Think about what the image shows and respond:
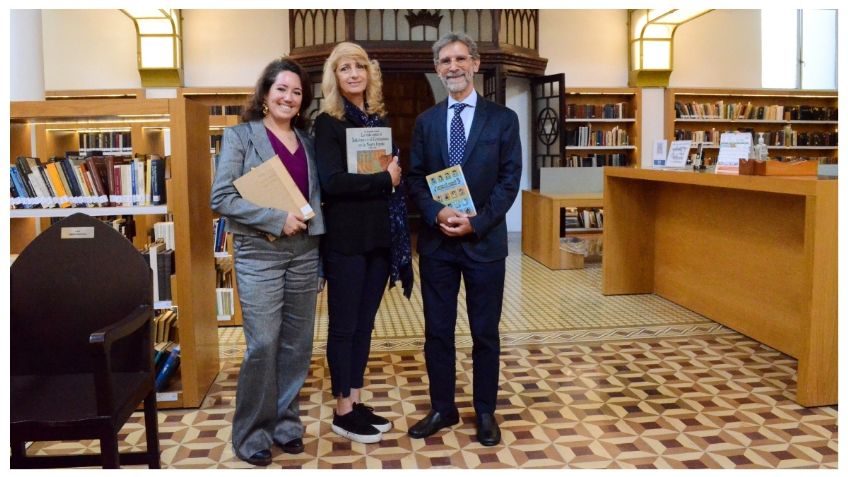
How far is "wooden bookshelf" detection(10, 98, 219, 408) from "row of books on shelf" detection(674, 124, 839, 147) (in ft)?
31.9

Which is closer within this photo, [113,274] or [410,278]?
[113,274]

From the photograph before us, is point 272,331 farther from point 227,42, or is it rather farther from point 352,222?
point 227,42

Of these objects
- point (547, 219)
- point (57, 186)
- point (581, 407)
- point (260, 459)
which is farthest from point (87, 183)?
point (547, 219)

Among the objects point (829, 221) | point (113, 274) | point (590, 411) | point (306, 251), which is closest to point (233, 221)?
point (306, 251)

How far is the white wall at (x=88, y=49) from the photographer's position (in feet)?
35.4

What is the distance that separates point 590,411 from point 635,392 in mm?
404

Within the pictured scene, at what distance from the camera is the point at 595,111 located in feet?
37.8

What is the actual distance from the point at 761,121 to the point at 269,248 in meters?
11.2

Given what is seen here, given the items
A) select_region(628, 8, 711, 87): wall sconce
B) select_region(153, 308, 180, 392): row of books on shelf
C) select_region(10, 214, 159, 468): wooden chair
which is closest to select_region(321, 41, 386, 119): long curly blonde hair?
select_region(10, 214, 159, 468): wooden chair

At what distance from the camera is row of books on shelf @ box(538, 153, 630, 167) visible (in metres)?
10.9

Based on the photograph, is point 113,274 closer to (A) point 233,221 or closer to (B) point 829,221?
(A) point 233,221

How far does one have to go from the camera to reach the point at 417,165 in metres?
3.10

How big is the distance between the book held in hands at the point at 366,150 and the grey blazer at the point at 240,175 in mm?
265

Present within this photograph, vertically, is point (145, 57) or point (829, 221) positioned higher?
point (145, 57)
